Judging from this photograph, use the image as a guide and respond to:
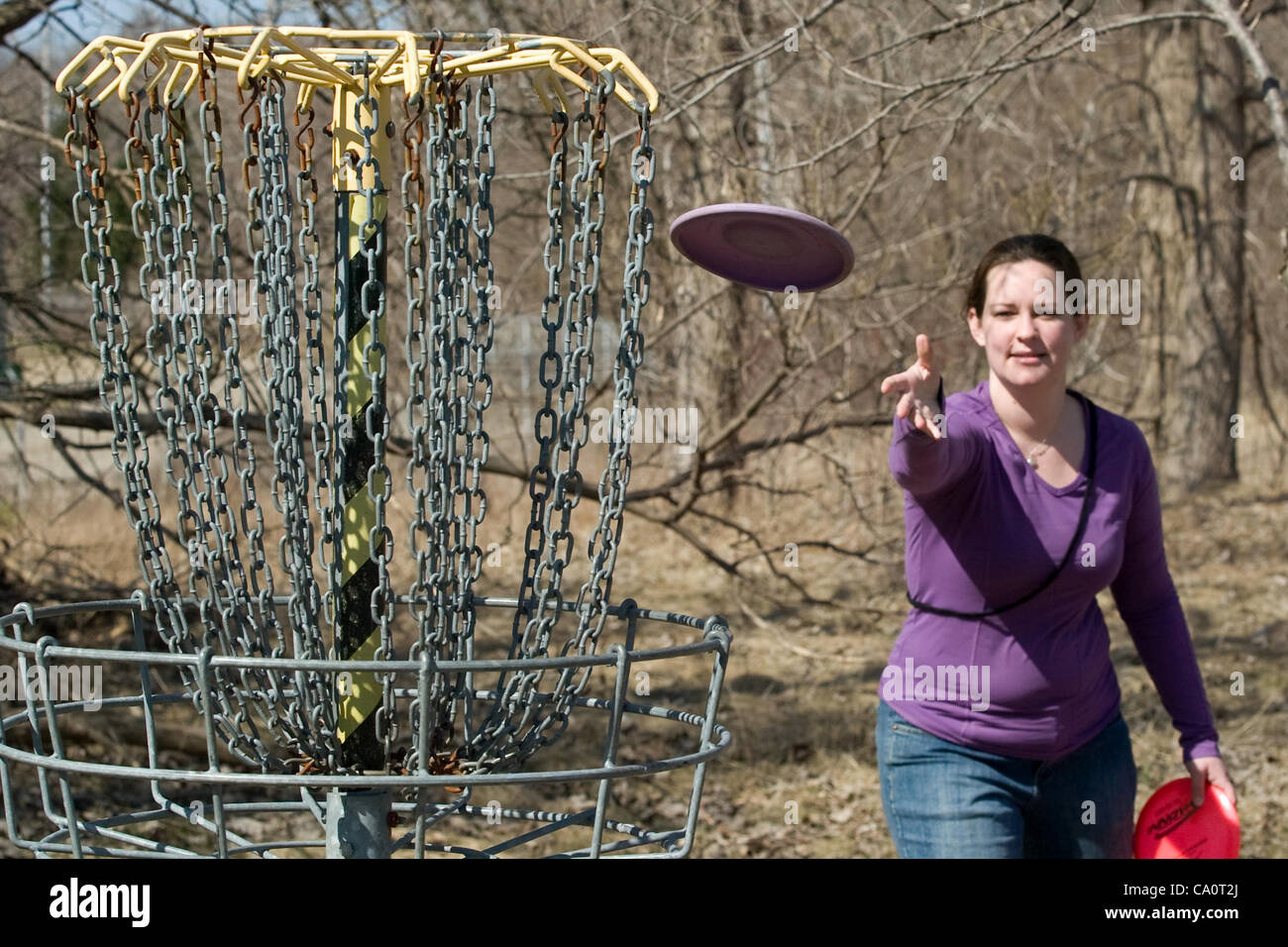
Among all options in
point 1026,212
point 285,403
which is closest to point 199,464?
point 285,403

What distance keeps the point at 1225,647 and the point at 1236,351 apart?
5.39 meters

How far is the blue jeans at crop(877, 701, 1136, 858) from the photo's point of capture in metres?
2.65

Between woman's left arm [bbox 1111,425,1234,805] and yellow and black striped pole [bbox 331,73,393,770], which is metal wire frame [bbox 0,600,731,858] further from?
woman's left arm [bbox 1111,425,1234,805]

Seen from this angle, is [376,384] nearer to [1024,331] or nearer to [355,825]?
[355,825]

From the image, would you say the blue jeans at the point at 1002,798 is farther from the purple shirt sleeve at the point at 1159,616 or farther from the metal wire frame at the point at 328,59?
the metal wire frame at the point at 328,59

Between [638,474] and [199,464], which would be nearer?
[199,464]

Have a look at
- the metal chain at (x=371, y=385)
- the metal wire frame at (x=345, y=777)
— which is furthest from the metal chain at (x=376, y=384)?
the metal wire frame at (x=345, y=777)

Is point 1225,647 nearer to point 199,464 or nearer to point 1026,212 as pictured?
point 1026,212

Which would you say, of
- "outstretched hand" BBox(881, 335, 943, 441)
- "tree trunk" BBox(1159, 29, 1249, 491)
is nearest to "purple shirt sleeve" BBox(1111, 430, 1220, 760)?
"outstretched hand" BBox(881, 335, 943, 441)

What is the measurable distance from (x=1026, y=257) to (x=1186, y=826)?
1.27 metres

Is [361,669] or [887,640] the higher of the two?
[361,669]

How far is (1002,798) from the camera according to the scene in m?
2.69

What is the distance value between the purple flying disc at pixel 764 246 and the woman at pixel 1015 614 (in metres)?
0.48
